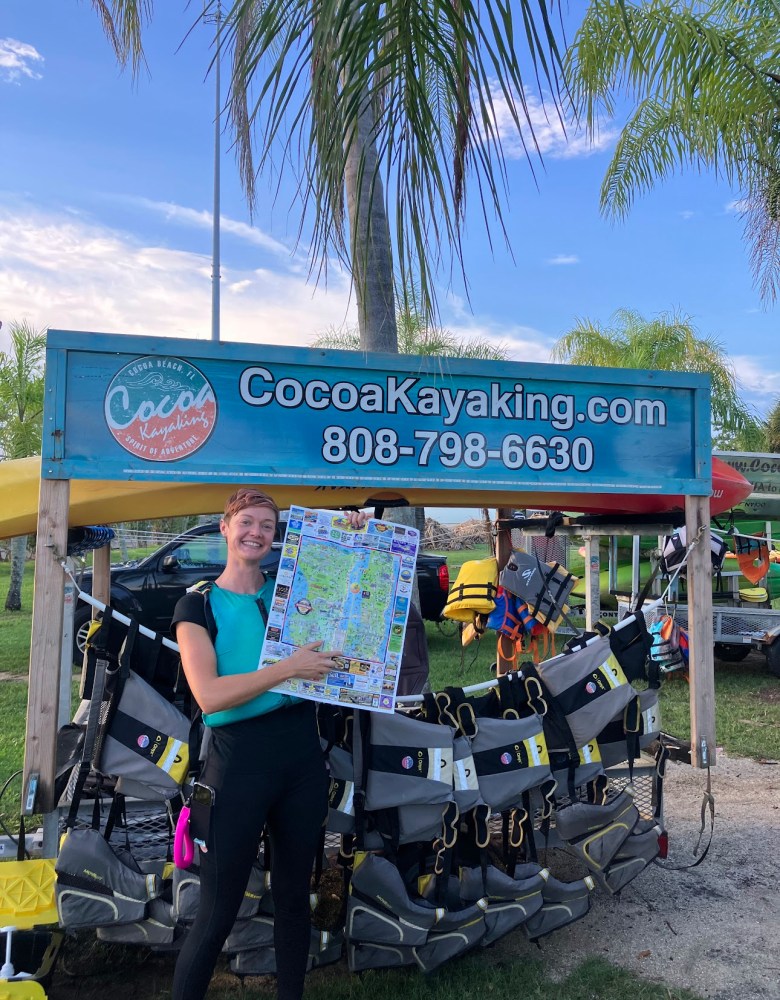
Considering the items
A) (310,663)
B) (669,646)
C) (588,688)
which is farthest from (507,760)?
(669,646)

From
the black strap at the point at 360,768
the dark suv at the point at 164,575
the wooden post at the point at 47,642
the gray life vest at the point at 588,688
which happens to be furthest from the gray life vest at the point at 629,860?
the dark suv at the point at 164,575

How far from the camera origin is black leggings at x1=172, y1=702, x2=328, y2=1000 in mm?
2527

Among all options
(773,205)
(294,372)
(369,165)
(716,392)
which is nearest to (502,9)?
(294,372)

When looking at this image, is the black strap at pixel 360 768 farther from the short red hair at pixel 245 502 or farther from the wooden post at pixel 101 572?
the wooden post at pixel 101 572

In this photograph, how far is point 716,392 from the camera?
1669 centimetres

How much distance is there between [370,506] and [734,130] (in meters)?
5.04

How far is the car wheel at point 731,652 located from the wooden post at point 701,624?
747 centimetres

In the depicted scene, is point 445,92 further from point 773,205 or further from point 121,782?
point 773,205

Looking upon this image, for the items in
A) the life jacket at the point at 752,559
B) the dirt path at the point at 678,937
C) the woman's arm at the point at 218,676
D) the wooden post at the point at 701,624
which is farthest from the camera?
the life jacket at the point at 752,559

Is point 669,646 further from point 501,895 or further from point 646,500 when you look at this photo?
point 501,895

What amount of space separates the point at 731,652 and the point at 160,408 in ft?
32.5

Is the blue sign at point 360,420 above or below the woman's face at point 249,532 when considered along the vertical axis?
above

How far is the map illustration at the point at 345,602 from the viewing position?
2.67 metres

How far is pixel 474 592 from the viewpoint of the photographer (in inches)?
261
